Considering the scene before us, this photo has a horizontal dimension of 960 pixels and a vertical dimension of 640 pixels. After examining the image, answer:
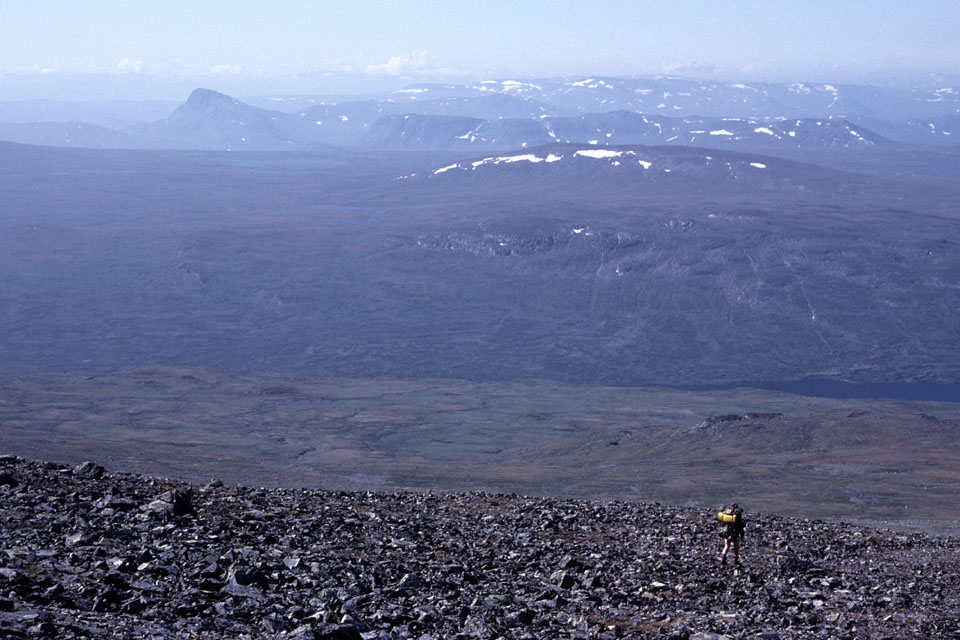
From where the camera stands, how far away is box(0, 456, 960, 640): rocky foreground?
39.6 feet

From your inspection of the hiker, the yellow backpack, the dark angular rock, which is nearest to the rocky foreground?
the dark angular rock

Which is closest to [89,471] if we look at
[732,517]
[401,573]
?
[401,573]

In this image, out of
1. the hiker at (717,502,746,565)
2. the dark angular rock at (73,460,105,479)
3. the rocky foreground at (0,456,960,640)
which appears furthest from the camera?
the dark angular rock at (73,460,105,479)

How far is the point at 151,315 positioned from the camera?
129375 millimetres

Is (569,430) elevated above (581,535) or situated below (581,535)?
below

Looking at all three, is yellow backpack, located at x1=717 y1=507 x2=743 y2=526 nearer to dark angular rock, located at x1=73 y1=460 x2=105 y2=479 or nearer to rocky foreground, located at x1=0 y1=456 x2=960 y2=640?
rocky foreground, located at x1=0 y1=456 x2=960 y2=640

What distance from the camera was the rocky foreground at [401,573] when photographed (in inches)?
475

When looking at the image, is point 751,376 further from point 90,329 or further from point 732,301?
point 90,329

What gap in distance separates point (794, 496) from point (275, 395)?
2148 inches

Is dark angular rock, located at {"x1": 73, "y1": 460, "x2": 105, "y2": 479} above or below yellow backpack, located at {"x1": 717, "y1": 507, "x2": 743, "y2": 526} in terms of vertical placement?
below

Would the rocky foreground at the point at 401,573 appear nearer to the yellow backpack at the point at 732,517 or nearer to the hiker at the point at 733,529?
the hiker at the point at 733,529

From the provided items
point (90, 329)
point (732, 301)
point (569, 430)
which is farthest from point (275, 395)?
point (732, 301)

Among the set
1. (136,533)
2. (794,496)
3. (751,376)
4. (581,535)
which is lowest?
(751,376)

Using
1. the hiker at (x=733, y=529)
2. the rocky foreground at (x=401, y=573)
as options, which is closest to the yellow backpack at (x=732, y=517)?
the hiker at (x=733, y=529)
